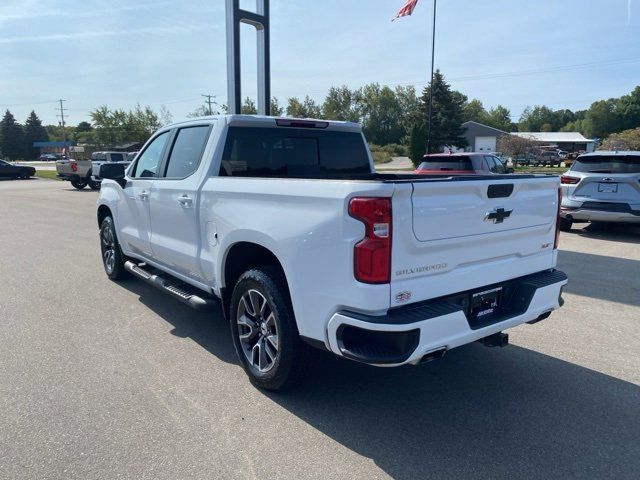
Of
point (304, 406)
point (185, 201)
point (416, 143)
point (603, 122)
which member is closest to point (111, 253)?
point (185, 201)

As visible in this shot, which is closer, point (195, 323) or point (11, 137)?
point (195, 323)

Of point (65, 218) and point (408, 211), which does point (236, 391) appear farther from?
point (65, 218)

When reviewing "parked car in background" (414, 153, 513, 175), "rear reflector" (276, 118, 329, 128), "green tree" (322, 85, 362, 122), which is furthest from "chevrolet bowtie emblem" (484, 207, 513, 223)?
"green tree" (322, 85, 362, 122)

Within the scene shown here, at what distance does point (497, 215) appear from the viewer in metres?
3.28

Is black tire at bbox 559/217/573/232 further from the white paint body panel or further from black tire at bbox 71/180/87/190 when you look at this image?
black tire at bbox 71/180/87/190

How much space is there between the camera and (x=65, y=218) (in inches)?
537

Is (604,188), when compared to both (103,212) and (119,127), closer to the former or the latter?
(103,212)

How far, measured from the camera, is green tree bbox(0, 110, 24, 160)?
326ft

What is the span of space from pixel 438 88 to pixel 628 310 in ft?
180

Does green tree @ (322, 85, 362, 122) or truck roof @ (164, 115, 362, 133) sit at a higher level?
green tree @ (322, 85, 362, 122)

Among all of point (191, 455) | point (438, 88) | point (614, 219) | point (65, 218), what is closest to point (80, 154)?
point (65, 218)

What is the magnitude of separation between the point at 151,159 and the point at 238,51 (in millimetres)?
7703

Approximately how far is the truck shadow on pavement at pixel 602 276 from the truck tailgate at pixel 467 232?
115 inches

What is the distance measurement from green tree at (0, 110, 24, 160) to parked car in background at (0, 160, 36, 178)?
76123 millimetres
